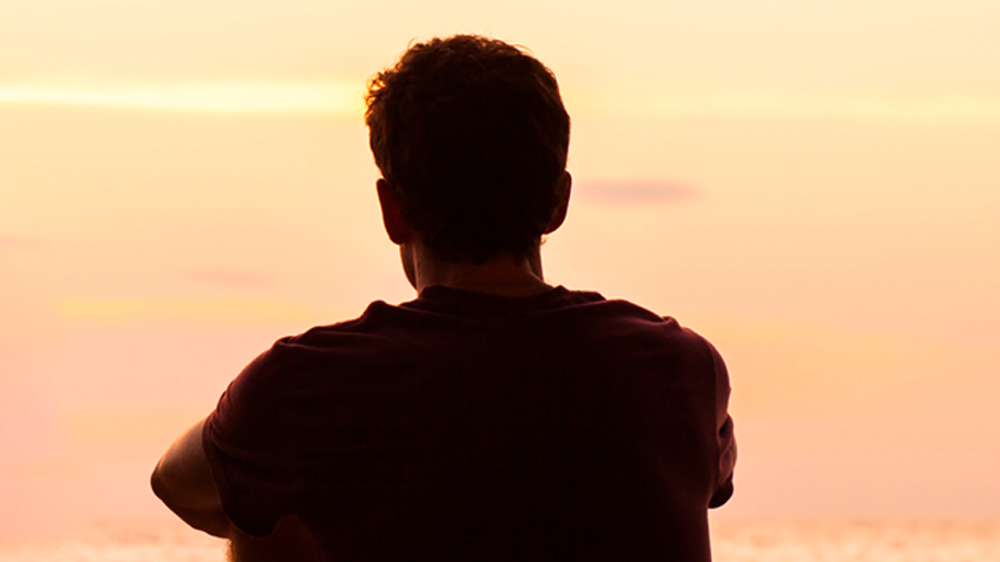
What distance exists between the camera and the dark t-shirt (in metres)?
0.82

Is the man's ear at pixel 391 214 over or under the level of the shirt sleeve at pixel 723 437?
over

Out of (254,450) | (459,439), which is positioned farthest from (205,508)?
(459,439)

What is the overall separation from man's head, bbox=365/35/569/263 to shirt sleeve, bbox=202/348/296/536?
195 mm

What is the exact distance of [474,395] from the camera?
83 centimetres

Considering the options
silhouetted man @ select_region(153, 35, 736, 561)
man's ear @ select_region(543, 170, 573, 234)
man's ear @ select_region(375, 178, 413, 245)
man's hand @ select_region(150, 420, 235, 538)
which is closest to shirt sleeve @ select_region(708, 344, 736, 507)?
silhouetted man @ select_region(153, 35, 736, 561)

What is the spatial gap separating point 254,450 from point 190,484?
137mm

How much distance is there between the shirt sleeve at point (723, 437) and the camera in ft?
3.18

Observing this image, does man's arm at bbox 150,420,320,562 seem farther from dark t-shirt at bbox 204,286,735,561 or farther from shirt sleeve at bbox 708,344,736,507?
shirt sleeve at bbox 708,344,736,507

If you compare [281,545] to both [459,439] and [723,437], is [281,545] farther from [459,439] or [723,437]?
[723,437]

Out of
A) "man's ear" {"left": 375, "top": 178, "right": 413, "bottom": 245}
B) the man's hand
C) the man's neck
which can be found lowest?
the man's hand

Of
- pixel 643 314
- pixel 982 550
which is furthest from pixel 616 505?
pixel 982 550

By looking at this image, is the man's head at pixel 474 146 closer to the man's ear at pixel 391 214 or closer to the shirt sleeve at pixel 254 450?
the man's ear at pixel 391 214

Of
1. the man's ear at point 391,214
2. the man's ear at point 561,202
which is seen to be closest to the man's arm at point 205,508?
the man's ear at point 391,214

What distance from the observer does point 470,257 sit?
92 centimetres
